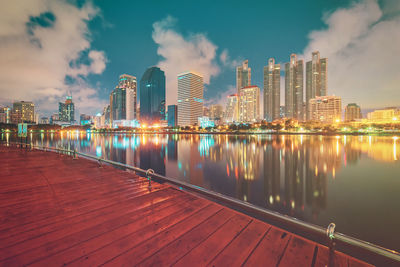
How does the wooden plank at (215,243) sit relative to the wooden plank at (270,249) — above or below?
above

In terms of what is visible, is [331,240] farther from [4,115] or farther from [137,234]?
[4,115]

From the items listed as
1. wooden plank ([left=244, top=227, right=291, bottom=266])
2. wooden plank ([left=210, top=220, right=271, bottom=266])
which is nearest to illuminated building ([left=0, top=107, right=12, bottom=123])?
wooden plank ([left=210, top=220, right=271, bottom=266])

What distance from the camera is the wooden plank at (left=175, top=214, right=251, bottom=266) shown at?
2.73 metres

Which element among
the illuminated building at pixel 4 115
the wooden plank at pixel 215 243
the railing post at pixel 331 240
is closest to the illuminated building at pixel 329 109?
the wooden plank at pixel 215 243

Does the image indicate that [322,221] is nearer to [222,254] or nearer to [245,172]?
[222,254]

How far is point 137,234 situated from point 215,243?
5.15 feet

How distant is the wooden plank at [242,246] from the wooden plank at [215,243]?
9cm

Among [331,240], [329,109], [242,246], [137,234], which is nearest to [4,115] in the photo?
[137,234]

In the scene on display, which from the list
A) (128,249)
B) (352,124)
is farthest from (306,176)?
(352,124)

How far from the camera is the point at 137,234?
337 centimetres

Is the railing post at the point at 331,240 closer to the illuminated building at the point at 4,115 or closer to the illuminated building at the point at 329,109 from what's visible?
the illuminated building at the point at 329,109

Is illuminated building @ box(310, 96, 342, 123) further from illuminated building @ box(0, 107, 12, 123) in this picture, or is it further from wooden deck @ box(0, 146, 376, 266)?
illuminated building @ box(0, 107, 12, 123)

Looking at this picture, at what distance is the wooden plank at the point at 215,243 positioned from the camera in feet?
8.97

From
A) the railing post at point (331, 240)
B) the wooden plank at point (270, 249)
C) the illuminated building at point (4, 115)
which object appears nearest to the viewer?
the railing post at point (331, 240)
